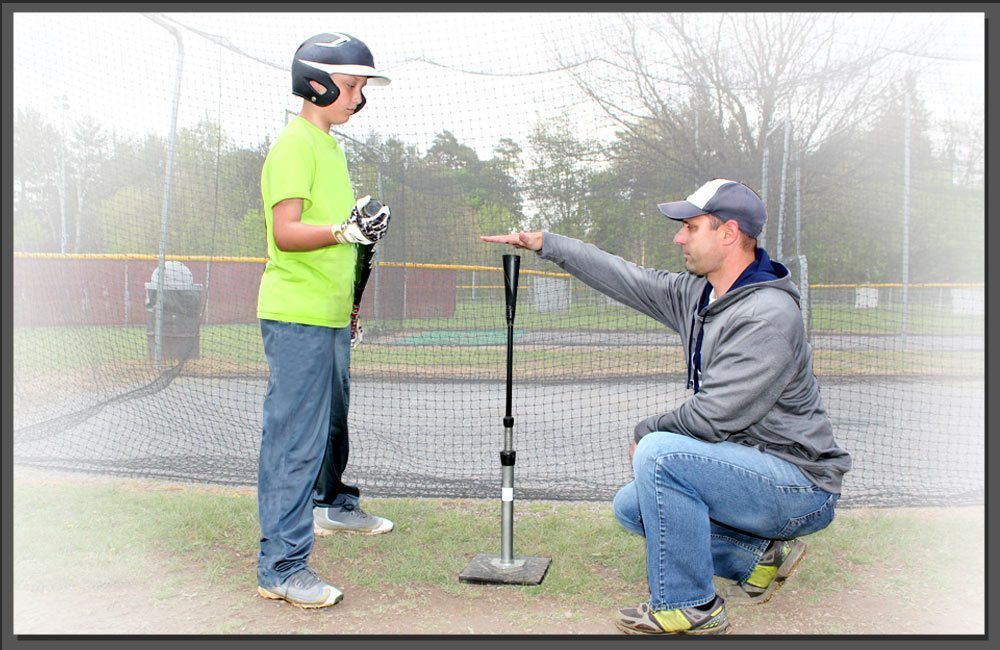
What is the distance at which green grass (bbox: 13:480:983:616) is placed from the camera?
340 centimetres

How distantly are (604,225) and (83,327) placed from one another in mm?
5496

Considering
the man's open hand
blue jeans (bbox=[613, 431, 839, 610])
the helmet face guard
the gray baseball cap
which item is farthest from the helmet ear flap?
blue jeans (bbox=[613, 431, 839, 610])

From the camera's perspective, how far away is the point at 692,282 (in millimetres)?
3232

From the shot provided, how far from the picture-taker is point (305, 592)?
3.12 metres

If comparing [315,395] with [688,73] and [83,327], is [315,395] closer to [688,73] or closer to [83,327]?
[688,73]

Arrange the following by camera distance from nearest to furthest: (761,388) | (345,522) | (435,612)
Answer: (761,388) → (435,612) → (345,522)

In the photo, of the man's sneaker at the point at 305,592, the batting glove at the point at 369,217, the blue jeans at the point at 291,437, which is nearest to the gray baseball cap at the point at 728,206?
the batting glove at the point at 369,217

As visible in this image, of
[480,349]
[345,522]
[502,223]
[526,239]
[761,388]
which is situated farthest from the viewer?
[480,349]

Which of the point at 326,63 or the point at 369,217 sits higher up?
the point at 326,63

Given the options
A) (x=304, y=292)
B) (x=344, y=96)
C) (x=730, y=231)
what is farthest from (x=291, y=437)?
(x=730, y=231)

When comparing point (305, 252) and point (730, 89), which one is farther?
point (730, 89)

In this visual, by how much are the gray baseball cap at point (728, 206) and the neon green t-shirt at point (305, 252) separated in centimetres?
128

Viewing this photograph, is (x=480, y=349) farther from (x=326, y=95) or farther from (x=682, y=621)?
(x=682, y=621)

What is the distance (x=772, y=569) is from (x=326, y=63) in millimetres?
2590
